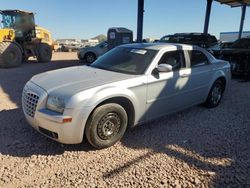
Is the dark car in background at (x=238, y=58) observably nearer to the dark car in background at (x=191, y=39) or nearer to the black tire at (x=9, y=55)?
the dark car in background at (x=191, y=39)

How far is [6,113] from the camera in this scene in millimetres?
4965

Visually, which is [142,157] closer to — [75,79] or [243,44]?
[75,79]

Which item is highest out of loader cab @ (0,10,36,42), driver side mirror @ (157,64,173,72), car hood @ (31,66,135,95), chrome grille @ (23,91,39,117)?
loader cab @ (0,10,36,42)

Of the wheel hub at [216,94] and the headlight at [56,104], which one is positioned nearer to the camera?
the headlight at [56,104]

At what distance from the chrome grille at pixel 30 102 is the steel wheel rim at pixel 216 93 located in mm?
4028

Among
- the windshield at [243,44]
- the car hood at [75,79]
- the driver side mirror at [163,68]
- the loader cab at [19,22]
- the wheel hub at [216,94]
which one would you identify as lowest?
the wheel hub at [216,94]

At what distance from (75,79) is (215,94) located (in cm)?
356

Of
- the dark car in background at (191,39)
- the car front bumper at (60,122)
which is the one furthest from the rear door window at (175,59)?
the dark car in background at (191,39)

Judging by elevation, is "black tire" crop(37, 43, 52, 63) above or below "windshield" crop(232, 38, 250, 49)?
below

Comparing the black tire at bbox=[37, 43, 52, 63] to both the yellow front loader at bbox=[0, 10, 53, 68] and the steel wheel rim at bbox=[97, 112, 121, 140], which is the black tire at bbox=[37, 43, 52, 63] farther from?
the steel wheel rim at bbox=[97, 112, 121, 140]

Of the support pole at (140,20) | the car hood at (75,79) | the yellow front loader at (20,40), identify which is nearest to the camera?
the car hood at (75,79)

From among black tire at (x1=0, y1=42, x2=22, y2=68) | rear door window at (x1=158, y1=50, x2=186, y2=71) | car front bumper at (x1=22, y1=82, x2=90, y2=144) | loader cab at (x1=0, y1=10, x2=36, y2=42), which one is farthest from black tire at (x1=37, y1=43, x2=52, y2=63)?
car front bumper at (x1=22, y1=82, x2=90, y2=144)

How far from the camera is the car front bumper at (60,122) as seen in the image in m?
3.11

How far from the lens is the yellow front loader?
1209cm
